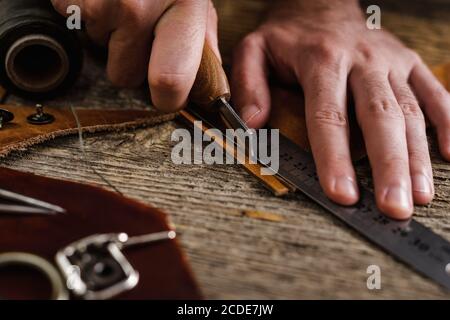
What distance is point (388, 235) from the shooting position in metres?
1.10

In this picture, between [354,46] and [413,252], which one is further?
[354,46]

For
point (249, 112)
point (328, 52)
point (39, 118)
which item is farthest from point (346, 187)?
point (39, 118)

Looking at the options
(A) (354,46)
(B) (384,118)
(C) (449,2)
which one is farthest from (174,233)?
(C) (449,2)

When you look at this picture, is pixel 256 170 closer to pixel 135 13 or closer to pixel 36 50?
pixel 135 13

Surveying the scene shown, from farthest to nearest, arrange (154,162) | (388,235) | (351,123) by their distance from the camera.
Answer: (351,123) → (154,162) → (388,235)

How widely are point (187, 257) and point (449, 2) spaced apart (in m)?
1.98

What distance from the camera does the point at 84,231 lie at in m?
1.04

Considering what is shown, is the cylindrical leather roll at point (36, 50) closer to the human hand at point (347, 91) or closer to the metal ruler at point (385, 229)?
the human hand at point (347, 91)

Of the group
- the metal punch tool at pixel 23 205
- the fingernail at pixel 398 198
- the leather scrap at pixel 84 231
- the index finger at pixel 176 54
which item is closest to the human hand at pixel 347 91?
the fingernail at pixel 398 198

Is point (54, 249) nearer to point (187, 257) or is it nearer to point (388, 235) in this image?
point (187, 257)

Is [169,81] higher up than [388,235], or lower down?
higher up

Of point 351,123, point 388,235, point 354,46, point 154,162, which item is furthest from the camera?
point 354,46

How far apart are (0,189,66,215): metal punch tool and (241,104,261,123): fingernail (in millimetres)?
536

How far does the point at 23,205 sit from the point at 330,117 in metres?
0.72
